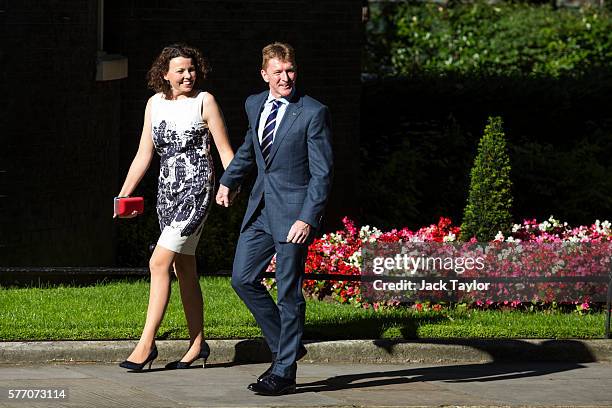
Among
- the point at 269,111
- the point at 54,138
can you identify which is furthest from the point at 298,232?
the point at 54,138

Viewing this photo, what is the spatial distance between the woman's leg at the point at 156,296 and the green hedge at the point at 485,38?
16.2 m

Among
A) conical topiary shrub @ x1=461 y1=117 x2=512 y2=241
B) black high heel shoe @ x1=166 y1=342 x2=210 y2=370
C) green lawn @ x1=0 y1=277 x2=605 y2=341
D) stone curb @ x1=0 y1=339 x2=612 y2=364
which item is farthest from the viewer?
conical topiary shrub @ x1=461 y1=117 x2=512 y2=241

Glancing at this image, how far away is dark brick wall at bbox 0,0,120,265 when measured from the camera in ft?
35.9

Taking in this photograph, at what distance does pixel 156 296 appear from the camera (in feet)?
27.4

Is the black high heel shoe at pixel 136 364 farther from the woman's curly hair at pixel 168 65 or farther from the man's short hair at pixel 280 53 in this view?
the man's short hair at pixel 280 53

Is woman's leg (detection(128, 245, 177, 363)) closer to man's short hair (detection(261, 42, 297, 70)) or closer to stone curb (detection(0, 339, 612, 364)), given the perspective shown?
stone curb (detection(0, 339, 612, 364))

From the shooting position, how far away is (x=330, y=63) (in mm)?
13883

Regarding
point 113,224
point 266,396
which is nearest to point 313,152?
point 266,396

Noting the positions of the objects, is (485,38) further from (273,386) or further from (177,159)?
(273,386)

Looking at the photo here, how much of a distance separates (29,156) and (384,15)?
1578 cm

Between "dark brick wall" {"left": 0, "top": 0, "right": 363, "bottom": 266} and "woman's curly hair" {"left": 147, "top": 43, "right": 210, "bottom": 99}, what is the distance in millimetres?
2863

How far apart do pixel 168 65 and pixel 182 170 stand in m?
0.62

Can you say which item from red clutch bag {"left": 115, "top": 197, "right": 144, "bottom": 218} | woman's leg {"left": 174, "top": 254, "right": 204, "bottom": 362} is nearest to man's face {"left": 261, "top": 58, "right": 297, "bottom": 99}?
red clutch bag {"left": 115, "top": 197, "right": 144, "bottom": 218}

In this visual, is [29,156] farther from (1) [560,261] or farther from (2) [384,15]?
(2) [384,15]
